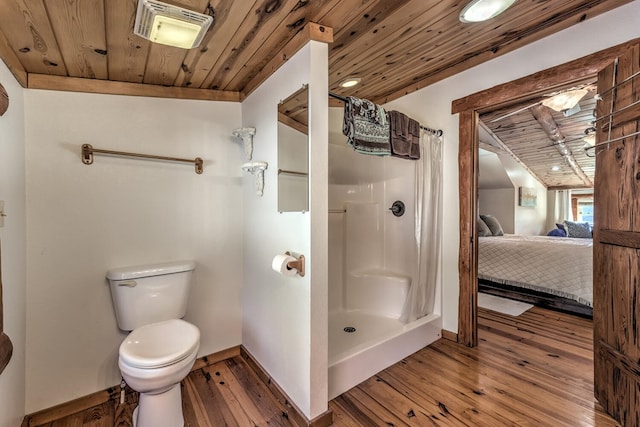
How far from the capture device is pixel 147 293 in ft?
5.59

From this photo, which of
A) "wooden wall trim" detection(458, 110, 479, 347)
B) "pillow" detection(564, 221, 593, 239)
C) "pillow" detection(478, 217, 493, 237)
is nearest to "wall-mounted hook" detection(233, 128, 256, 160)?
"wooden wall trim" detection(458, 110, 479, 347)

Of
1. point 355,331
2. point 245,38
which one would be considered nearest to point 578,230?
point 355,331

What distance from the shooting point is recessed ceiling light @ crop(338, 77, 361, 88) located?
228 centimetres

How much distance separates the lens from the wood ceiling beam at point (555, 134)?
3334 millimetres

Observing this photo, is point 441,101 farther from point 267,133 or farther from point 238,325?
point 238,325

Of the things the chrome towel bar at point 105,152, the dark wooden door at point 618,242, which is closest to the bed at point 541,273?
the dark wooden door at point 618,242

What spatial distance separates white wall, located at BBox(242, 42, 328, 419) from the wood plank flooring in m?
0.23

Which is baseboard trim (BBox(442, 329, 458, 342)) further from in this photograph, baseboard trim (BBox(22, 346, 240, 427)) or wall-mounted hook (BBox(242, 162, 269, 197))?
baseboard trim (BBox(22, 346, 240, 427))

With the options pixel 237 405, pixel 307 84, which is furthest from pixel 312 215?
pixel 237 405

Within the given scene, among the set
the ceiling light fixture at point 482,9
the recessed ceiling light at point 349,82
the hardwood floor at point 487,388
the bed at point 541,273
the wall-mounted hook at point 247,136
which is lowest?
the hardwood floor at point 487,388

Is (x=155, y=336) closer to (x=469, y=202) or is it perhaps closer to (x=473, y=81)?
(x=469, y=202)

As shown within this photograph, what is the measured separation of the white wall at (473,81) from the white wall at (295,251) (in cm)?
140

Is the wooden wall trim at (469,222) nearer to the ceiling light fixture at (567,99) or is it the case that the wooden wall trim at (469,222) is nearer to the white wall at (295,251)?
the ceiling light fixture at (567,99)

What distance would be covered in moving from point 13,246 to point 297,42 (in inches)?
68.5
